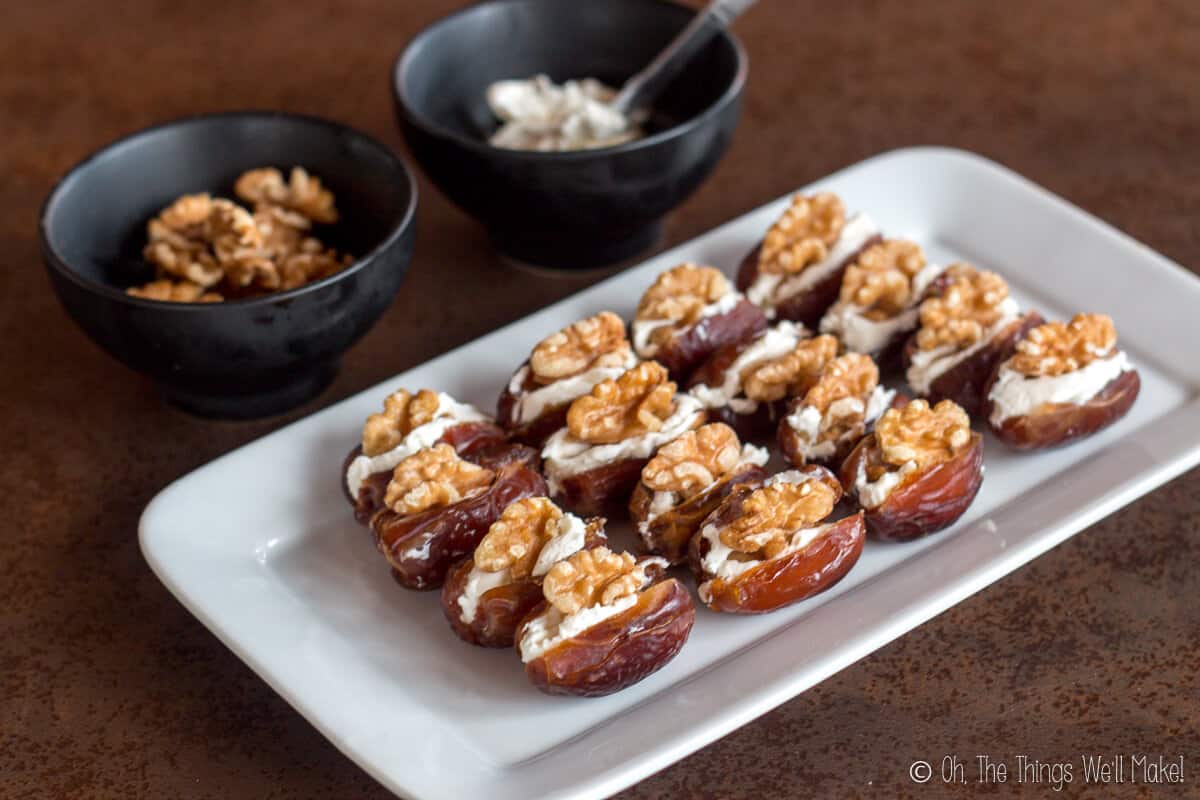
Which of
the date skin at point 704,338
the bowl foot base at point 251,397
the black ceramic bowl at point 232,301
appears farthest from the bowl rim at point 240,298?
the date skin at point 704,338

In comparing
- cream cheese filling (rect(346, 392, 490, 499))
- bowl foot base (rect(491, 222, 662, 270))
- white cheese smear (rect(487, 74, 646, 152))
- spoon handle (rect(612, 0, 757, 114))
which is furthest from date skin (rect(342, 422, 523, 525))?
spoon handle (rect(612, 0, 757, 114))

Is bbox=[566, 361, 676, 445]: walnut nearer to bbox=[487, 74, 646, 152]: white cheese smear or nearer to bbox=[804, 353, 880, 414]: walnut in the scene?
bbox=[804, 353, 880, 414]: walnut

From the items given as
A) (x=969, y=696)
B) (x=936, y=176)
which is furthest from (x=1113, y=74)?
(x=969, y=696)

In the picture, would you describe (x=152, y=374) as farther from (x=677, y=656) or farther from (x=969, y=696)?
(x=969, y=696)

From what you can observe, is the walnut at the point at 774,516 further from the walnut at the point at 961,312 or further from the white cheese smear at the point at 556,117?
the white cheese smear at the point at 556,117

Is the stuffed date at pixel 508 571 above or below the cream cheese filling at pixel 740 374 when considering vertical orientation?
below

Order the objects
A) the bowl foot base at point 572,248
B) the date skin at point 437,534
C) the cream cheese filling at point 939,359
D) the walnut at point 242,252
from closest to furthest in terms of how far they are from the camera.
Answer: the date skin at point 437,534, the cream cheese filling at point 939,359, the walnut at point 242,252, the bowl foot base at point 572,248

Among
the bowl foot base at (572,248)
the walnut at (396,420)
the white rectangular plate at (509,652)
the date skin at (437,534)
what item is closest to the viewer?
the white rectangular plate at (509,652)
